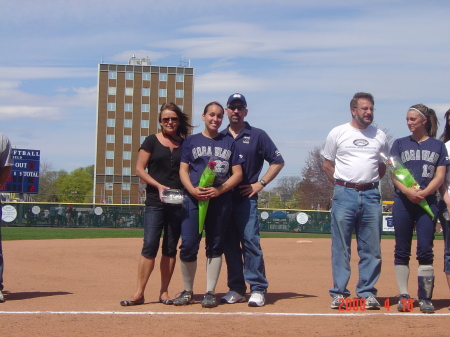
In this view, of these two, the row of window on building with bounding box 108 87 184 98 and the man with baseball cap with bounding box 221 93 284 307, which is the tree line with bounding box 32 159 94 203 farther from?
the man with baseball cap with bounding box 221 93 284 307

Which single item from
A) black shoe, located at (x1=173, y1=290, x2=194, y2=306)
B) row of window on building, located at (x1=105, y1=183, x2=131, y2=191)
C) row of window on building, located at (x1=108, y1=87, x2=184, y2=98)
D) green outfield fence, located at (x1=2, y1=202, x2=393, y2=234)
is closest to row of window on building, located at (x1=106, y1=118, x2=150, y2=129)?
row of window on building, located at (x1=108, y1=87, x2=184, y2=98)

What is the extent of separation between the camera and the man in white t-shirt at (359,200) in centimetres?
550

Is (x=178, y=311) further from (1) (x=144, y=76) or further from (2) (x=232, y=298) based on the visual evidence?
(1) (x=144, y=76)

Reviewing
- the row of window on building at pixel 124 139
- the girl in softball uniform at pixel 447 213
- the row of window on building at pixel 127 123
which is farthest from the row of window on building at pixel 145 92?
the girl in softball uniform at pixel 447 213

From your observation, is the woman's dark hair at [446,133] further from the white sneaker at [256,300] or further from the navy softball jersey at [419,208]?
the white sneaker at [256,300]

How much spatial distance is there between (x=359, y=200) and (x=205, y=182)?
1499 mm

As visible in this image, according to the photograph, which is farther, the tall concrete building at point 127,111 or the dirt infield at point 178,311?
the tall concrete building at point 127,111

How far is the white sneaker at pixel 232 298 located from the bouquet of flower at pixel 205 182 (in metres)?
0.78

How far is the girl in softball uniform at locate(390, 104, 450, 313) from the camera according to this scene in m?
5.41

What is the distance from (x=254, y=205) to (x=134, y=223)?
1005 inches

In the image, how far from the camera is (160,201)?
18.5ft

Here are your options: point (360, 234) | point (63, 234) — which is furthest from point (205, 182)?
point (63, 234)

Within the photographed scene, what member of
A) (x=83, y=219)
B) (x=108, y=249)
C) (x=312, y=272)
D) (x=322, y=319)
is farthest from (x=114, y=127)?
(x=322, y=319)

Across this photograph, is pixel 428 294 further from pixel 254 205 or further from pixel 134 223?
pixel 134 223
